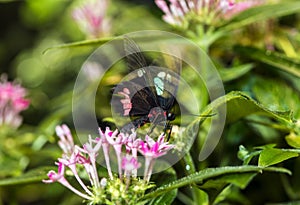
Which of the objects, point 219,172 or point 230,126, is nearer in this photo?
point 219,172

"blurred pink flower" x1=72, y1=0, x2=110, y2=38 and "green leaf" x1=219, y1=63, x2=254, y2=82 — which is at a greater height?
"blurred pink flower" x1=72, y1=0, x2=110, y2=38

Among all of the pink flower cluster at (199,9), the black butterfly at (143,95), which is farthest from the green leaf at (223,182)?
the pink flower cluster at (199,9)

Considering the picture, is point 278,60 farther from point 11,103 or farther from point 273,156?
point 11,103

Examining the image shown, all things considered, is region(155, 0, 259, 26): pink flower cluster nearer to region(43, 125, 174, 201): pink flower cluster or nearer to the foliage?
the foliage

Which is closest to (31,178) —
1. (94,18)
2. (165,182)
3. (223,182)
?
(165,182)

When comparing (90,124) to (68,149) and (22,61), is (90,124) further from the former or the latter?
(22,61)

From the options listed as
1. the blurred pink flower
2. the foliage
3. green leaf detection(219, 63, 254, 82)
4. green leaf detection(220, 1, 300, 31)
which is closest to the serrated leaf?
the foliage

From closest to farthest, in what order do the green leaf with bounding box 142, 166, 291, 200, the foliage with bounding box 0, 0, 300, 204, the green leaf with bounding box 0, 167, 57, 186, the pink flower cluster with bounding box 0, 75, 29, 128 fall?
the green leaf with bounding box 142, 166, 291, 200
the foliage with bounding box 0, 0, 300, 204
the green leaf with bounding box 0, 167, 57, 186
the pink flower cluster with bounding box 0, 75, 29, 128
